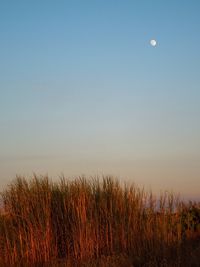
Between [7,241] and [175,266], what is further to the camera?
[7,241]

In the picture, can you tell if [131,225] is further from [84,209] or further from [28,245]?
[28,245]

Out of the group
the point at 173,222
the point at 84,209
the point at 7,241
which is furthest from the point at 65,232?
the point at 173,222

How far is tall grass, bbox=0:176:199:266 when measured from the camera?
10.2 m

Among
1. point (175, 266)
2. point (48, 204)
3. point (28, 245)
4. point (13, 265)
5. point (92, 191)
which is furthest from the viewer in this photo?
point (92, 191)

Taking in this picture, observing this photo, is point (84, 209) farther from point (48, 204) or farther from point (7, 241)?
point (7, 241)

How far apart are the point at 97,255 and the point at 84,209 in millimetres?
1125

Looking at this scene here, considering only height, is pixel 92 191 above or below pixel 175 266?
above

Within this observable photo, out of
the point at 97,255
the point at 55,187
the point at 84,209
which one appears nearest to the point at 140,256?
the point at 97,255

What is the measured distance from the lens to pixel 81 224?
1069 cm

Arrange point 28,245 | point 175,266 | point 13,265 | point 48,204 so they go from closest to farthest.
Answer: point 175,266
point 13,265
point 28,245
point 48,204

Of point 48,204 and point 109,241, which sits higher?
point 48,204

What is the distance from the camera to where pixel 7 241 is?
10.0m

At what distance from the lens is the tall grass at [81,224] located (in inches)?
401

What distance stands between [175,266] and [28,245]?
319 centimetres
